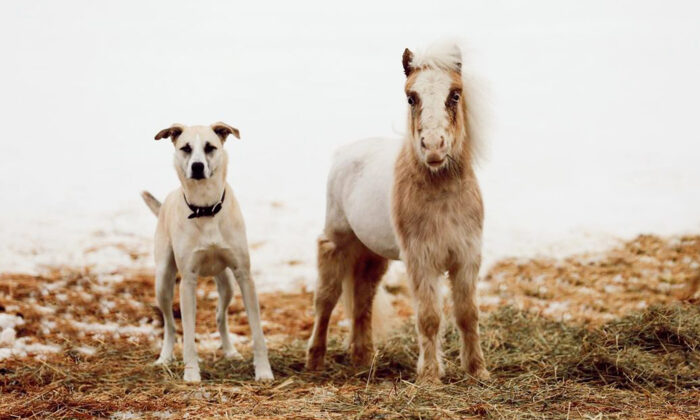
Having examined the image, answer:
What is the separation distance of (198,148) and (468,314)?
2156mm

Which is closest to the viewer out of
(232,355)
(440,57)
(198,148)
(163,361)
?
(440,57)

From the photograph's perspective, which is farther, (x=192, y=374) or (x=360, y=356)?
(x=360, y=356)

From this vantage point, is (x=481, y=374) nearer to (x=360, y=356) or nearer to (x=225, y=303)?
(x=360, y=356)

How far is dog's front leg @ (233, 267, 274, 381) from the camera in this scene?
5684 mm

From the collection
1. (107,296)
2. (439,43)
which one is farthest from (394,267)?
(439,43)

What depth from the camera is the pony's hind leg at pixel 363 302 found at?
6379 millimetres

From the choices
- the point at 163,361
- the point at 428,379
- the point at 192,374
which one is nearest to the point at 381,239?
the point at 428,379

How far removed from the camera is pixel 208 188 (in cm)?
558

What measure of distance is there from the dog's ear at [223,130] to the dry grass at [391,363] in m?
1.75

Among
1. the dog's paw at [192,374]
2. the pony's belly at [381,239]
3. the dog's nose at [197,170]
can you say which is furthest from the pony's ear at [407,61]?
the dog's paw at [192,374]

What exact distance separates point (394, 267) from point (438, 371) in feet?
14.9

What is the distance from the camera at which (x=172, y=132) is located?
5.57 m

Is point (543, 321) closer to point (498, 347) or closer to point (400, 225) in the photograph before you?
point (498, 347)

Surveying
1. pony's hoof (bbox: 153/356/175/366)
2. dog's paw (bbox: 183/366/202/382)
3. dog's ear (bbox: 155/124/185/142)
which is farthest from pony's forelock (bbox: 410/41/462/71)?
pony's hoof (bbox: 153/356/175/366)
